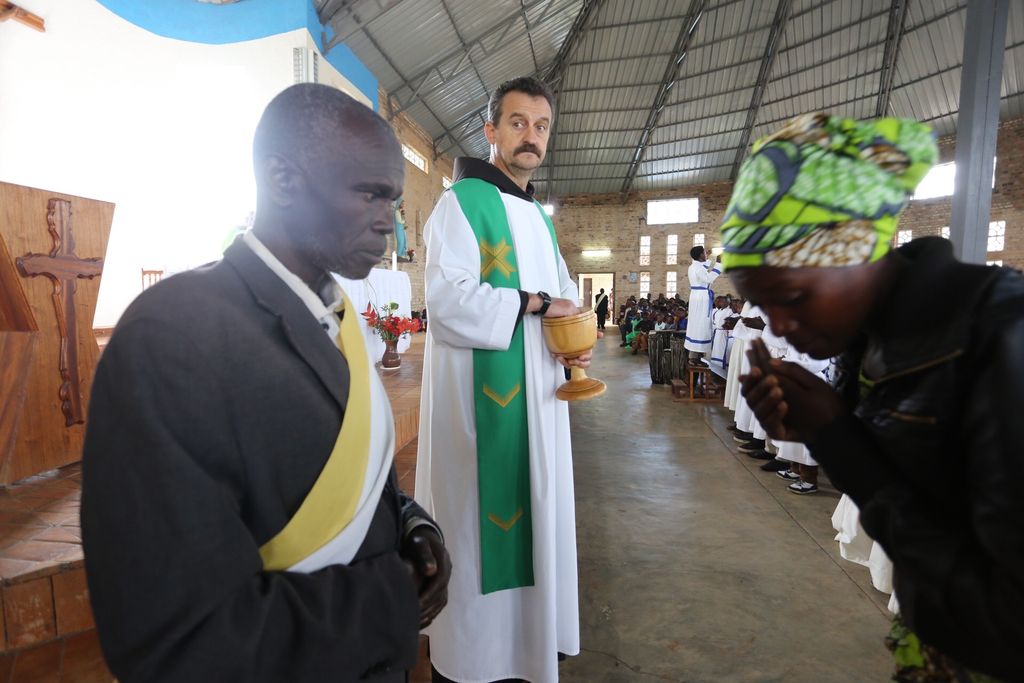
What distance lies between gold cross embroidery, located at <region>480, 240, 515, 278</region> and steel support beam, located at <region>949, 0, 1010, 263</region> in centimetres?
234

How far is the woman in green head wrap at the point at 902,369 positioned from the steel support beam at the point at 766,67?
52.3 feet

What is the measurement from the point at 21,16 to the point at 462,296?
21.6ft

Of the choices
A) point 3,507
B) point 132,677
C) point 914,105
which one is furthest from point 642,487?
point 914,105

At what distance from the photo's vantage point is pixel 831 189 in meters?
0.72

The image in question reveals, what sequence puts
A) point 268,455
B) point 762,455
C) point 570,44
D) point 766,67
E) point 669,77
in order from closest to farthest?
point 268,455, point 762,455, point 570,44, point 766,67, point 669,77

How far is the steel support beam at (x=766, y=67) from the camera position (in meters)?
13.5

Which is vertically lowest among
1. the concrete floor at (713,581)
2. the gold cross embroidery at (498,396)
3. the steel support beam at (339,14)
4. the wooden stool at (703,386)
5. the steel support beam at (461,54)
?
the concrete floor at (713,581)

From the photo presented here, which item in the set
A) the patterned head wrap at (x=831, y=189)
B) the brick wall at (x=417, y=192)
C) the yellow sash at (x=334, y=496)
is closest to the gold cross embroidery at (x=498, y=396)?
the yellow sash at (x=334, y=496)

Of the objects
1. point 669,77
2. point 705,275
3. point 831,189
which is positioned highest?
point 669,77

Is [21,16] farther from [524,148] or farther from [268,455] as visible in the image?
[268,455]

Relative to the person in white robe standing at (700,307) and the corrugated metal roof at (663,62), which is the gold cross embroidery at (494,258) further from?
the corrugated metal roof at (663,62)

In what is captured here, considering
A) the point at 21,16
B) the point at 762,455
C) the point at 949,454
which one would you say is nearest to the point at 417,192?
the point at 21,16

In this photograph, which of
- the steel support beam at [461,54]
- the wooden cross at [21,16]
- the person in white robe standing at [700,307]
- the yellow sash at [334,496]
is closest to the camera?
the yellow sash at [334,496]

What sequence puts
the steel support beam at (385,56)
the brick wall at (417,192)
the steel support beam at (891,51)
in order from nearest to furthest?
the steel support beam at (385,56), the steel support beam at (891,51), the brick wall at (417,192)
